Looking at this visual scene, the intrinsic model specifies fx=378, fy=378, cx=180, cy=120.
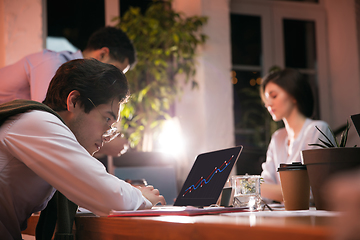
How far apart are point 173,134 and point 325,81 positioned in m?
2.35

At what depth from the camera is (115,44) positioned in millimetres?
2197

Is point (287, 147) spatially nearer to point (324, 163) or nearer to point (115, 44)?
point (115, 44)

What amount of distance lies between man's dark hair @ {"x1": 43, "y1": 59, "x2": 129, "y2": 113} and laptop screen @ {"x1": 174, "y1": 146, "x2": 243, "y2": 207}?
1.14 feet

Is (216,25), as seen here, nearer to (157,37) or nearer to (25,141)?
(157,37)

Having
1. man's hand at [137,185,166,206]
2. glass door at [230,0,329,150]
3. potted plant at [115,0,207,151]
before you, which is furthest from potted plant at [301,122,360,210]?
glass door at [230,0,329,150]

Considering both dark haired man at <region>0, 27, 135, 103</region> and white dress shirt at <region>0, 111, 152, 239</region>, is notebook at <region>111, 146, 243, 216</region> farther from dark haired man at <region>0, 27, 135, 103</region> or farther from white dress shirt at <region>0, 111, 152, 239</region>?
dark haired man at <region>0, 27, 135, 103</region>

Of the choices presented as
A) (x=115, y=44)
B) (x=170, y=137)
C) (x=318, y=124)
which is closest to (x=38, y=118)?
(x=115, y=44)

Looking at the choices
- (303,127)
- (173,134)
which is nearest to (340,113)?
(173,134)

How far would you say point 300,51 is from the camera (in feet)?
15.9

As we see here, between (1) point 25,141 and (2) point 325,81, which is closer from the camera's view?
(1) point 25,141

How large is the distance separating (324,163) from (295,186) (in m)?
0.15

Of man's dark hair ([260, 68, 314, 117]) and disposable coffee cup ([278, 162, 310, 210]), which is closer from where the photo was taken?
disposable coffee cup ([278, 162, 310, 210])

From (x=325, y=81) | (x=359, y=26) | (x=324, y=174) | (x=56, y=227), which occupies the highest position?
(x=359, y=26)

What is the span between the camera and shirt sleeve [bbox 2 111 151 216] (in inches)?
34.8
